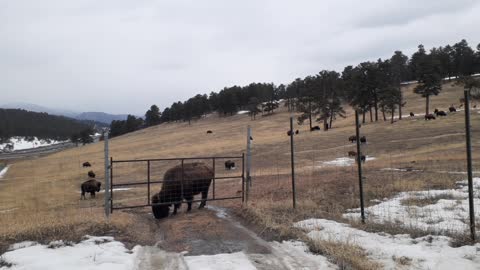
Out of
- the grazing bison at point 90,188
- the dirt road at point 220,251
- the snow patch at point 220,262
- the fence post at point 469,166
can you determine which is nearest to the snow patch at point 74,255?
the dirt road at point 220,251

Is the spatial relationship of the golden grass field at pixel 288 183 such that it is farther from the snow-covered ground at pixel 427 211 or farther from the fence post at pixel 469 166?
the fence post at pixel 469 166

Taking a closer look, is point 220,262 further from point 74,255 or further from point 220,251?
point 74,255

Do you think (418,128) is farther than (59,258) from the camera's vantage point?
Yes

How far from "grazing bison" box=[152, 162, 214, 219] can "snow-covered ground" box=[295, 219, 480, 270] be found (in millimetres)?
4968

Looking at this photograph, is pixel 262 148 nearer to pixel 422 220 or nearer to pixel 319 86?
pixel 319 86

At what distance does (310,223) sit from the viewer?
30.9ft

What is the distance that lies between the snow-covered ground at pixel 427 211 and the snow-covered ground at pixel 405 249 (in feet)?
3.50

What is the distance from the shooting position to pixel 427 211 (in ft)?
34.8

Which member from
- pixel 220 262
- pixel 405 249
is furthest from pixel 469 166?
pixel 220 262

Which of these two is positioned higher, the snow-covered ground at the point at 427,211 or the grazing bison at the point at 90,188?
the snow-covered ground at the point at 427,211

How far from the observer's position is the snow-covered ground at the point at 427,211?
923cm

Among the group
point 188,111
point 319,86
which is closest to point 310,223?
point 319,86

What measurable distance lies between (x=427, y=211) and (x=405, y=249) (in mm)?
3904

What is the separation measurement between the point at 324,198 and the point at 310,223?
4437 millimetres
